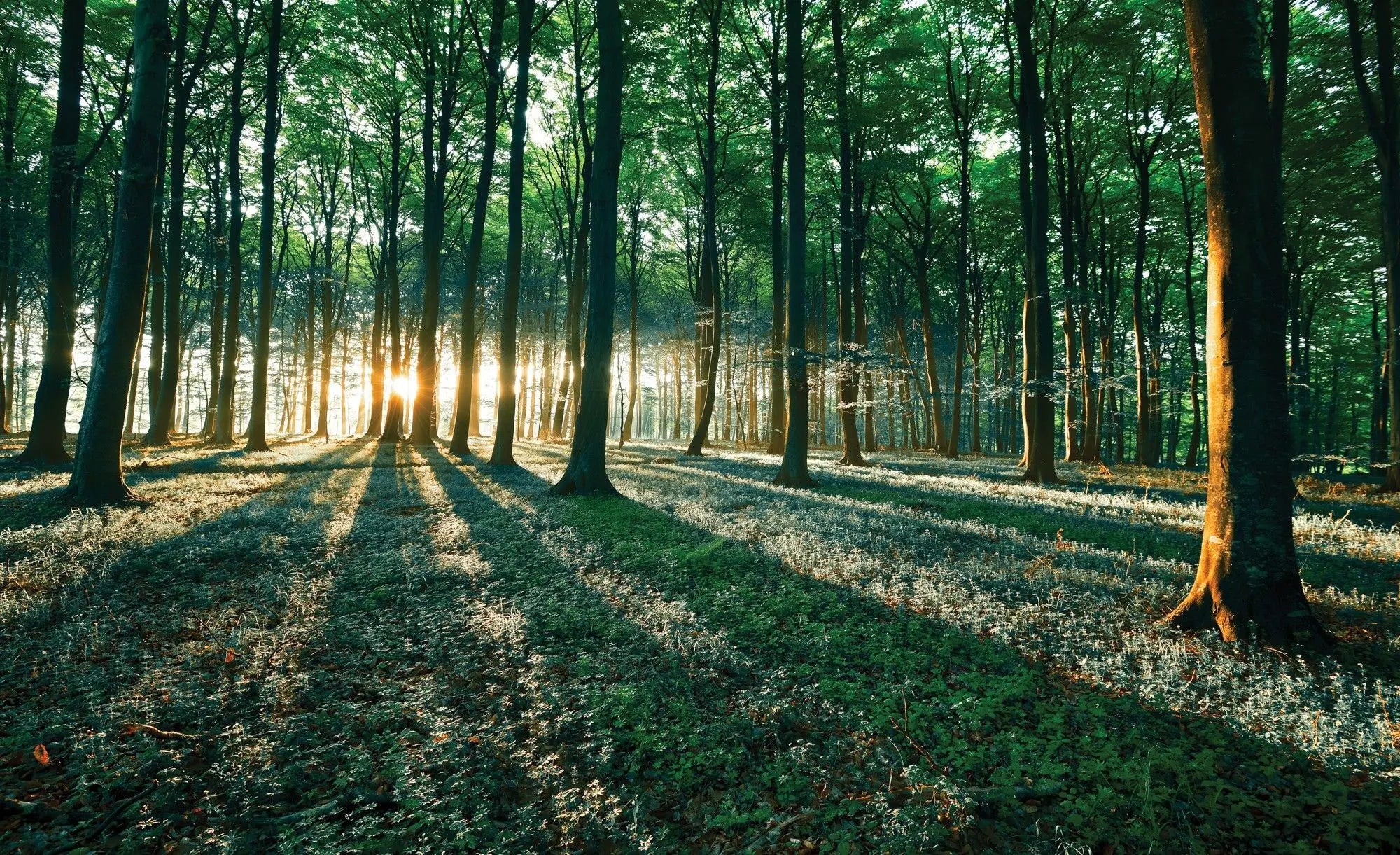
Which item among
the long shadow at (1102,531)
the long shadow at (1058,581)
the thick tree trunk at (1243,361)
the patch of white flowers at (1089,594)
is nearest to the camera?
the patch of white flowers at (1089,594)

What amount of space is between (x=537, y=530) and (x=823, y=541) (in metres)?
4.18

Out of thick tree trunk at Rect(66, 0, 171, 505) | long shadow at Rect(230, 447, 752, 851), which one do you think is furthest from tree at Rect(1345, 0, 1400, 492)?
thick tree trunk at Rect(66, 0, 171, 505)

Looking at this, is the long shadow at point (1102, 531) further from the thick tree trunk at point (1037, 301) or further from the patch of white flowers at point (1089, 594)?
the thick tree trunk at point (1037, 301)

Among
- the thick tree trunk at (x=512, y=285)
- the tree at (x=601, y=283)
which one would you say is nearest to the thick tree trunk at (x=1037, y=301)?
the tree at (x=601, y=283)

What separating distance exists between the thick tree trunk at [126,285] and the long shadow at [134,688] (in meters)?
3.90

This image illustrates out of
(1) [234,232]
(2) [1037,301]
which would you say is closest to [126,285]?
(1) [234,232]

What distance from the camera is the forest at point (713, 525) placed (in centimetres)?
264

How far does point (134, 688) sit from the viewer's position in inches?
136

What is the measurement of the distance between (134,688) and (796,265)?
1222 cm

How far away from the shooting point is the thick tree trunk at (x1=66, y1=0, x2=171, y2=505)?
8555mm

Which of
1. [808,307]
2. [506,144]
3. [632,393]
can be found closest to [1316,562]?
[632,393]

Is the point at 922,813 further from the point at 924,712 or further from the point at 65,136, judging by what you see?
the point at 65,136

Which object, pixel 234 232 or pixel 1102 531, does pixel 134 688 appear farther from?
pixel 234 232

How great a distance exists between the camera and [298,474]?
13641mm
